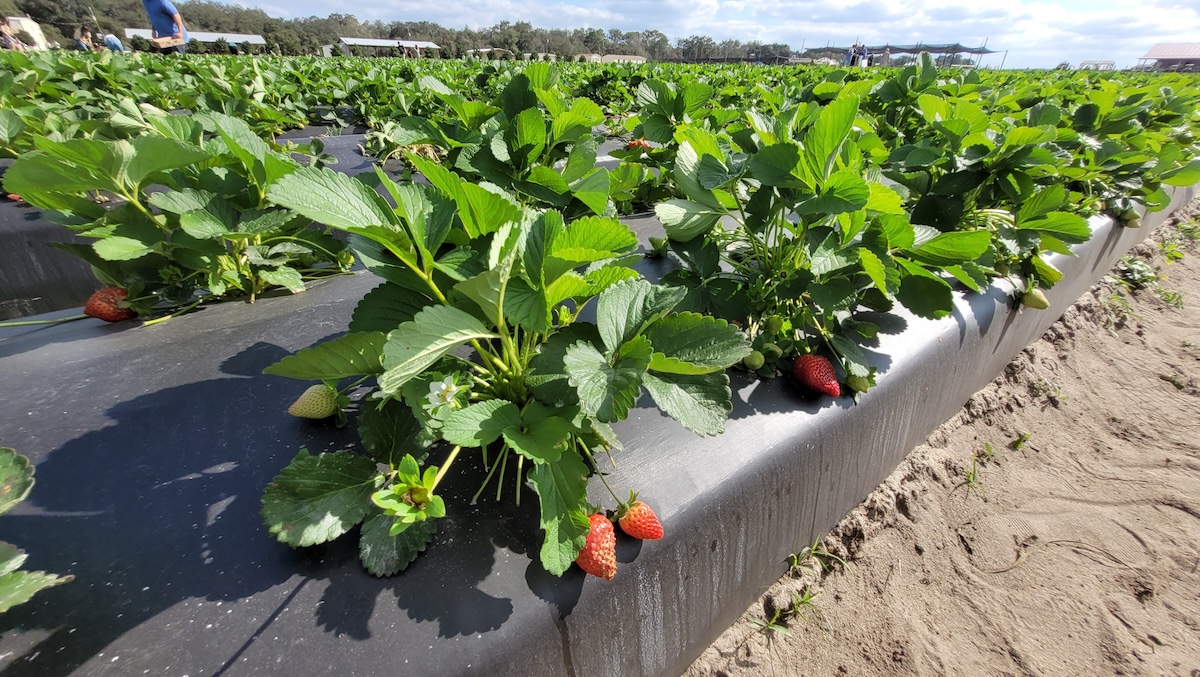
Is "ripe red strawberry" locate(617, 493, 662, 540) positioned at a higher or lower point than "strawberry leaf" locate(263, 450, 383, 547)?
lower

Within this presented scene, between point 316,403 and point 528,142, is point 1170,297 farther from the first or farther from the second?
point 316,403

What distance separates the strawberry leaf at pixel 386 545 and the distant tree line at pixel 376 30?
53.8 m

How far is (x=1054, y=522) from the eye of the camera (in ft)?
5.99

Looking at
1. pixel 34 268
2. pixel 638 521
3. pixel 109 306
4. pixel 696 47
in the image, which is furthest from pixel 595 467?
pixel 696 47

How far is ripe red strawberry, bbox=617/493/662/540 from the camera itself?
0.91 m

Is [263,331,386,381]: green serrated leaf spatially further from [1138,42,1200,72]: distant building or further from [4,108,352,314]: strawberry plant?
[1138,42,1200,72]: distant building

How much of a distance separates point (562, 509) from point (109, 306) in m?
1.59

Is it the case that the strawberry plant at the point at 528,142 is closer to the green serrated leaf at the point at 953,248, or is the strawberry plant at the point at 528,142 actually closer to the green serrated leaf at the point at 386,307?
the green serrated leaf at the point at 386,307

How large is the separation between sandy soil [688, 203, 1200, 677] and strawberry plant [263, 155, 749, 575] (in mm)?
956

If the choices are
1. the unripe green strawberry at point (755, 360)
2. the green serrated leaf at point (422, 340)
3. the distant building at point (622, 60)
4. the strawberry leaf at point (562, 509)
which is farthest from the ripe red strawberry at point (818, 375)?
the distant building at point (622, 60)

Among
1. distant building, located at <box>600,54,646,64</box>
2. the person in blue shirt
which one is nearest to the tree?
distant building, located at <box>600,54,646,64</box>

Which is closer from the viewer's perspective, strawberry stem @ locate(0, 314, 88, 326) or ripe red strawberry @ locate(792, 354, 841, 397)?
ripe red strawberry @ locate(792, 354, 841, 397)

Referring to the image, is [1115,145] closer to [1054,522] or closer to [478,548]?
[1054,522]

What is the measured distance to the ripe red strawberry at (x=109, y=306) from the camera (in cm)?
147
